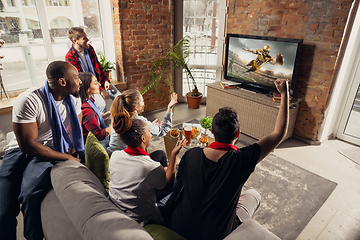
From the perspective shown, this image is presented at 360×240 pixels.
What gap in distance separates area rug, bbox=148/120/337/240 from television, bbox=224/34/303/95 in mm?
1104

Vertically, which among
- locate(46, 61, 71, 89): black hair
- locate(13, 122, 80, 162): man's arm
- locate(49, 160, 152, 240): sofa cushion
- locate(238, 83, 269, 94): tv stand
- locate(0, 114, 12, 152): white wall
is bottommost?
locate(0, 114, 12, 152): white wall

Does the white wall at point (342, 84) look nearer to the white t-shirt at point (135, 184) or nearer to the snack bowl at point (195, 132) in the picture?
the snack bowl at point (195, 132)

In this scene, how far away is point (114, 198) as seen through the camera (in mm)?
1351

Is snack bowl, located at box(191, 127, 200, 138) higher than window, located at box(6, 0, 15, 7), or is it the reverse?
window, located at box(6, 0, 15, 7)

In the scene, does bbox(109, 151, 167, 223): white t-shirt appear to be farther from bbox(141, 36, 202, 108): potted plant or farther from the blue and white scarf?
bbox(141, 36, 202, 108): potted plant

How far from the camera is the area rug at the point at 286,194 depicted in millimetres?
1995

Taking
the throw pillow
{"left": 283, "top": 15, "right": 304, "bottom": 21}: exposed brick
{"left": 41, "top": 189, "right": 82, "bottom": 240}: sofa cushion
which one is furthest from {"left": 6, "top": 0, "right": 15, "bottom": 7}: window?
{"left": 283, "top": 15, "right": 304, "bottom": 21}: exposed brick

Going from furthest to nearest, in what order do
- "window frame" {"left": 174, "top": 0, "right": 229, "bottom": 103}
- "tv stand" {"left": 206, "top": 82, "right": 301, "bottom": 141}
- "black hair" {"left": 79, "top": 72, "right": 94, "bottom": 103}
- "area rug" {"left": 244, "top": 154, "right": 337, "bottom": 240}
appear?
"window frame" {"left": 174, "top": 0, "right": 229, "bottom": 103}
"tv stand" {"left": 206, "top": 82, "right": 301, "bottom": 141}
"black hair" {"left": 79, "top": 72, "right": 94, "bottom": 103}
"area rug" {"left": 244, "top": 154, "right": 337, "bottom": 240}

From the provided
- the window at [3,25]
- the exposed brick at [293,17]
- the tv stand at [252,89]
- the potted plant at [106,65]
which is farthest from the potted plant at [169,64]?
the window at [3,25]

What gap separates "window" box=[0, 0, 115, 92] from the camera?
115 inches

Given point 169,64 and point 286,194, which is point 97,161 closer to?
point 286,194

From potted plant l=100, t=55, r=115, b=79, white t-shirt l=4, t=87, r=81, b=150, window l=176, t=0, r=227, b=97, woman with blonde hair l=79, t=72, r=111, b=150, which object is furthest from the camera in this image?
window l=176, t=0, r=227, b=97

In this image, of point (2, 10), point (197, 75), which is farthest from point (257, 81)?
point (2, 10)

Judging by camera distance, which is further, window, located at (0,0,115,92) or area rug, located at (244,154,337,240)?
window, located at (0,0,115,92)
